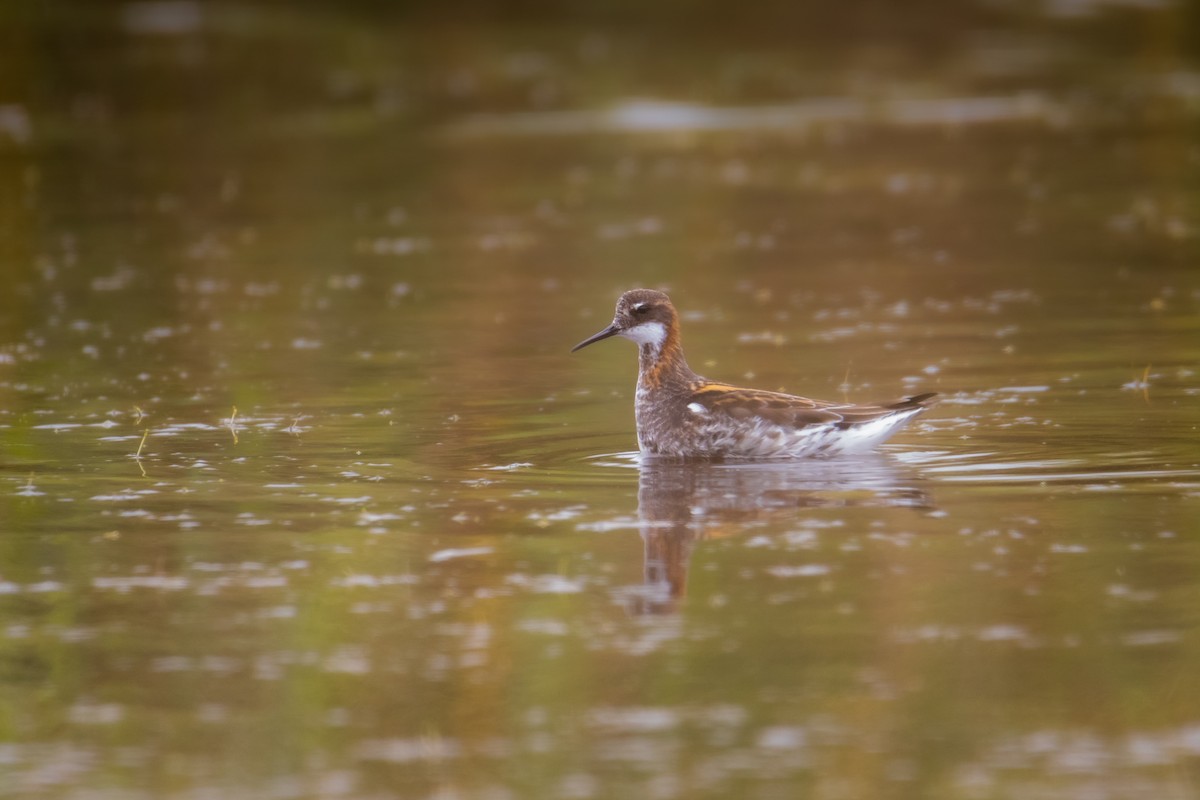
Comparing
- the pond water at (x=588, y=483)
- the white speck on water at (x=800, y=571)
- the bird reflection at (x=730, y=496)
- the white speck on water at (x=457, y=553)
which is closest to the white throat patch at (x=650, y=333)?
the pond water at (x=588, y=483)

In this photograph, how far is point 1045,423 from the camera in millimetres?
13008

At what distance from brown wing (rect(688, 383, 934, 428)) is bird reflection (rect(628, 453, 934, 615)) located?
10.2 inches

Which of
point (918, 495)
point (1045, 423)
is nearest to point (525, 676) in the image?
point (918, 495)

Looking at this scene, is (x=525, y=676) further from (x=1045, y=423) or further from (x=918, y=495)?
(x=1045, y=423)

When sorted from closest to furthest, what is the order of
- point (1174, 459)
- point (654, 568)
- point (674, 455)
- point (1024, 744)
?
point (1024, 744)
point (654, 568)
point (1174, 459)
point (674, 455)

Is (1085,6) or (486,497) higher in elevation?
(1085,6)

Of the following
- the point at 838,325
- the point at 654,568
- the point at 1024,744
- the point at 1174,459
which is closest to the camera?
the point at 1024,744

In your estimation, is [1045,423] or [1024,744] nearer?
[1024,744]

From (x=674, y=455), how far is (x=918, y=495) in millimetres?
1815

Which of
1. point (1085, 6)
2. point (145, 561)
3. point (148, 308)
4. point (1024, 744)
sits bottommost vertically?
point (1024, 744)

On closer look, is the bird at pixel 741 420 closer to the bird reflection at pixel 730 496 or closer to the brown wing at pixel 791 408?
the brown wing at pixel 791 408

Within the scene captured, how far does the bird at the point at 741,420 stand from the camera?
12.1m

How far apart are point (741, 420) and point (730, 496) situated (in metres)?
0.98

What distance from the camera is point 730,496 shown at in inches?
448
